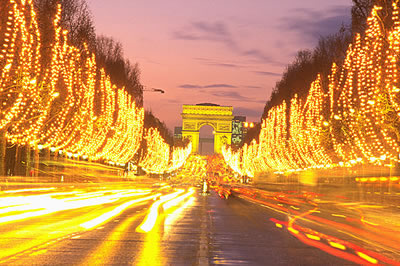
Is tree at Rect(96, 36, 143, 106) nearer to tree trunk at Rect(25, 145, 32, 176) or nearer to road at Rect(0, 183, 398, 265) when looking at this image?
tree trunk at Rect(25, 145, 32, 176)

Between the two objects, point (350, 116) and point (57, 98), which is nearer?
point (350, 116)

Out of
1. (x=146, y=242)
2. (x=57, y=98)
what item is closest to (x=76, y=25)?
(x=57, y=98)

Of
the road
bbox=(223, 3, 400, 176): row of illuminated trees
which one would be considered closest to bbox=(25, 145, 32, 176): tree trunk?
bbox=(223, 3, 400, 176): row of illuminated trees

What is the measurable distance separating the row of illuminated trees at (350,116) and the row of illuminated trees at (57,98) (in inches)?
628

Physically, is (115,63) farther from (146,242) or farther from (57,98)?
(146,242)

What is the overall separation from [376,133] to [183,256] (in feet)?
86.0

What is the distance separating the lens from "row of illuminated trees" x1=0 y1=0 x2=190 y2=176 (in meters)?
30.3

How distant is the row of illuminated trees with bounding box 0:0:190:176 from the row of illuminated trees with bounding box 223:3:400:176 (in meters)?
16.0

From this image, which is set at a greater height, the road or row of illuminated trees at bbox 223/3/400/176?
row of illuminated trees at bbox 223/3/400/176

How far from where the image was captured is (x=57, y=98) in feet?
152

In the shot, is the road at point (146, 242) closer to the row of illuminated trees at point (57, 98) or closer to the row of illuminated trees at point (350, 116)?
the row of illuminated trees at point (57, 98)

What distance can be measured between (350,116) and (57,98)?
66.8 feet

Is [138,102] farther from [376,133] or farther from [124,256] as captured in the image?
[124,256]

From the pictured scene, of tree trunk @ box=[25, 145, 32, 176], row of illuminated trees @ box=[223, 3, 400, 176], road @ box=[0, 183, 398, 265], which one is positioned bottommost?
road @ box=[0, 183, 398, 265]
